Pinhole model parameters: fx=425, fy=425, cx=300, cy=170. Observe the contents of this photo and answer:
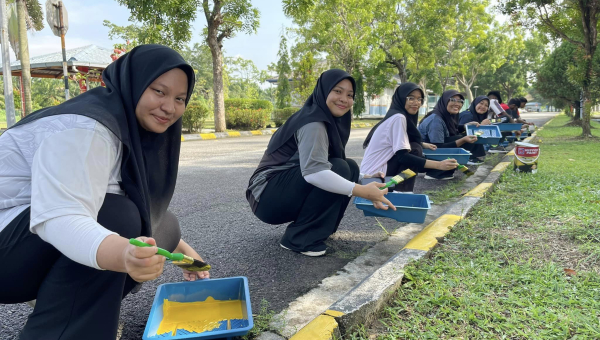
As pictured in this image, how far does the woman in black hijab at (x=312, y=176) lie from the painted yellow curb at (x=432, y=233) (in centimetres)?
39

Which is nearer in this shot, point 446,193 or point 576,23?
point 446,193

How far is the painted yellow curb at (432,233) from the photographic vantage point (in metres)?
2.66

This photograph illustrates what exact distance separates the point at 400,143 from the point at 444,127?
218 cm

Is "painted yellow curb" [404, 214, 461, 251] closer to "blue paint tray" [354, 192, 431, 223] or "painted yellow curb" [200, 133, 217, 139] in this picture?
"blue paint tray" [354, 192, 431, 223]

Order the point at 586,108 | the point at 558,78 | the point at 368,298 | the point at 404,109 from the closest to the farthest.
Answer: the point at 368,298, the point at 404,109, the point at 586,108, the point at 558,78

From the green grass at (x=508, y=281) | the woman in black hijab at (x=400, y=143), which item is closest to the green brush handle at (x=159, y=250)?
Result: the green grass at (x=508, y=281)

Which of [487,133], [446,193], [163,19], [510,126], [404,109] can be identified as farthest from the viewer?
[163,19]

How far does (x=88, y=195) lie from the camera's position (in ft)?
4.12

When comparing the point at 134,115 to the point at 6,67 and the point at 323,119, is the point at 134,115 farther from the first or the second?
the point at 6,67

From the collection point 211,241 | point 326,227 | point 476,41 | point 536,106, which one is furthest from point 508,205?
point 536,106

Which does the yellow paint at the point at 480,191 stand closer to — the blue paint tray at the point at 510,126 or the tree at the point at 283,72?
the blue paint tray at the point at 510,126

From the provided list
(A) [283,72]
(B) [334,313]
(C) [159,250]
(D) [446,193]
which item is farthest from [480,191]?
(A) [283,72]

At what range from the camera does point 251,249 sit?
2.85 m

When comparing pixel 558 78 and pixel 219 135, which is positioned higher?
pixel 558 78
